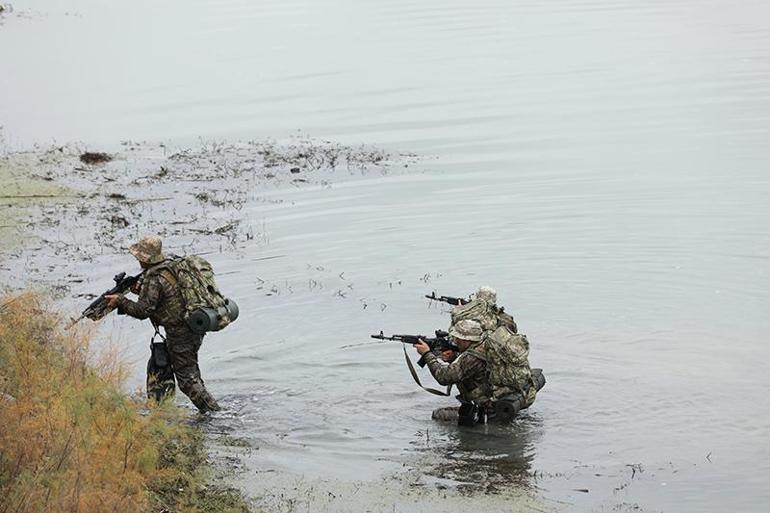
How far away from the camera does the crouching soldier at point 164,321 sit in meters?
12.2

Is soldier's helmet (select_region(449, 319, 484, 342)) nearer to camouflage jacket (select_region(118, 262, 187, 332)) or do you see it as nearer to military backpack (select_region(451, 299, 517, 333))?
military backpack (select_region(451, 299, 517, 333))

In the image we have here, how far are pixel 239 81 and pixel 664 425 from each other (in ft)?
71.7

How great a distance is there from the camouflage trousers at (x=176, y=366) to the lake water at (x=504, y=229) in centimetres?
59

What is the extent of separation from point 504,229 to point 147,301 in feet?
27.8

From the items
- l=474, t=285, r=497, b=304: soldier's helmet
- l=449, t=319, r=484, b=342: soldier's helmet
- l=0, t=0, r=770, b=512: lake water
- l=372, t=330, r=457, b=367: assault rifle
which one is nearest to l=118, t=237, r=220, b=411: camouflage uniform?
l=0, t=0, r=770, b=512: lake water

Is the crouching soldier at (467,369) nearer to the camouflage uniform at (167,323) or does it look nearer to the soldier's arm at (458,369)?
the soldier's arm at (458,369)

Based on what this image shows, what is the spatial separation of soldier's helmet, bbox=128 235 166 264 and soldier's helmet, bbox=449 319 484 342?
3103 millimetres

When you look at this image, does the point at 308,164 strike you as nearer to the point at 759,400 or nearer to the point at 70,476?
the point at 759,400

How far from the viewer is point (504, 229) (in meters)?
19.4

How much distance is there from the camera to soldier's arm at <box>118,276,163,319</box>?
12.2 metres

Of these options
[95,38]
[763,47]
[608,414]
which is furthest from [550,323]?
[95,38]

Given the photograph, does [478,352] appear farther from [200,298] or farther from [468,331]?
[200,298]

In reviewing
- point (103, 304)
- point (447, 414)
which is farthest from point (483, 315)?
point (103, 304)

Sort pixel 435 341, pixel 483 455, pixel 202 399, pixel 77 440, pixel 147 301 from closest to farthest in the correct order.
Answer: pixel 77 440, pixel 483 455, pixel 147 301, pixel 435 341, pixel 202 399
